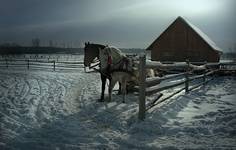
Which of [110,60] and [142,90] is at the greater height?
[110,60]

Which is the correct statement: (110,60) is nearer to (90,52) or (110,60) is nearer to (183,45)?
(90,52)

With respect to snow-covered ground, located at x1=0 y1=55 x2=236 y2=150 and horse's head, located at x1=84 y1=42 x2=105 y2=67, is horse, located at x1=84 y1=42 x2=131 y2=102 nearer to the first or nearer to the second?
horse's head, located at x1=84 y1=42 x2=105 y2=67

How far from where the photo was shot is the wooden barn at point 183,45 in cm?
3209

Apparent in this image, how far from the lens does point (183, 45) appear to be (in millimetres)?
33281

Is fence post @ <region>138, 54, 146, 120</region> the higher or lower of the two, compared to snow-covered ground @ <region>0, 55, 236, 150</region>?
higher

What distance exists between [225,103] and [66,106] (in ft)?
15.8

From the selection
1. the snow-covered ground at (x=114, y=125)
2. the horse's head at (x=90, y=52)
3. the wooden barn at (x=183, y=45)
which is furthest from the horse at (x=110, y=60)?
the wooden barn at (x=183, y=45)

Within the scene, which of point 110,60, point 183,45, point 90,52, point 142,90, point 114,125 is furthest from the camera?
point 183,45

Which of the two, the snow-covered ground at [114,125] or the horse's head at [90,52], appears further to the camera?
the horse's head at [90,52]

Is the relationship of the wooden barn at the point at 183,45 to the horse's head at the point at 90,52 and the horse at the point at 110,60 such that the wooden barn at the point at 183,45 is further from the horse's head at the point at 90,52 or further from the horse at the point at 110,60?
the horse at the point at 110,60

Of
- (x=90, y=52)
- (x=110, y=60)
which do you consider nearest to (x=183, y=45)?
(x=90, y=52)

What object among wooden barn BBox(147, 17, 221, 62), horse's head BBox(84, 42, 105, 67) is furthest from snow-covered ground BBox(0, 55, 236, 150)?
wooden barn BBox(147, 17, 221, 62)

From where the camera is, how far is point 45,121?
6.86 metres

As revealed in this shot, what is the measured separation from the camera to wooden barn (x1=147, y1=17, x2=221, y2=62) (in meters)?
32.1
